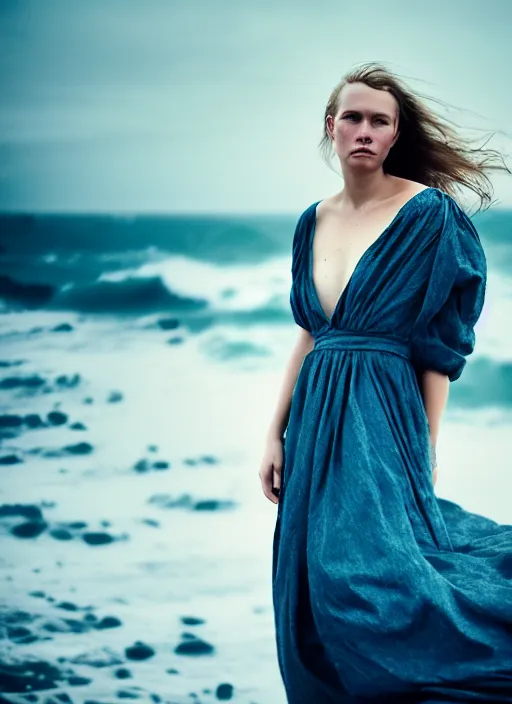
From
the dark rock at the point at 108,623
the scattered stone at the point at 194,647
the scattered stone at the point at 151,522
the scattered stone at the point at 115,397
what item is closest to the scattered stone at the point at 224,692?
the scattered stone at the point at 194,647

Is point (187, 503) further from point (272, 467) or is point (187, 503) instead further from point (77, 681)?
point (272, 467)

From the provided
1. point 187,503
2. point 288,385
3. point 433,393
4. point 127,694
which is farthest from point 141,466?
point 433,393

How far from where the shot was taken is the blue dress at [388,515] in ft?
4.58

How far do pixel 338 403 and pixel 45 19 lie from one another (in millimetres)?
2507

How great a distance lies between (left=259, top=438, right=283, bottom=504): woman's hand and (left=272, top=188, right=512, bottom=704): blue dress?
4 centimetres

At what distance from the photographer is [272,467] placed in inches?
68.9

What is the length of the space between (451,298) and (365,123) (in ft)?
1.02

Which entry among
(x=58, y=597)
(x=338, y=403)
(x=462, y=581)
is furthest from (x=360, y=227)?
(x=58, y=597)

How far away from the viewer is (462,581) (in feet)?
4.78

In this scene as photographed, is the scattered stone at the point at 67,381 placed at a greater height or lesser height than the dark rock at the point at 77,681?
greater

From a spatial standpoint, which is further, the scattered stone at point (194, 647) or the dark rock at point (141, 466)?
the dark rock at point (141, 466)

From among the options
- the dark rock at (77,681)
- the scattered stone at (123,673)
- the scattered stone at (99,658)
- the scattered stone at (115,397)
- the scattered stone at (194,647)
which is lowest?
the dark rock at (77,681)

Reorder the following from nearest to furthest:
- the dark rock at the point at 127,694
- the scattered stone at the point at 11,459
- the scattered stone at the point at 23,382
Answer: the dark rock at the point at 127,694
the scattered stone at the point at 11,459
the scattered stone at the point at 23,382

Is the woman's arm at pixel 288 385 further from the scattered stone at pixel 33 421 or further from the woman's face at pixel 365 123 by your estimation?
the scattered stone at pixel 33 421
